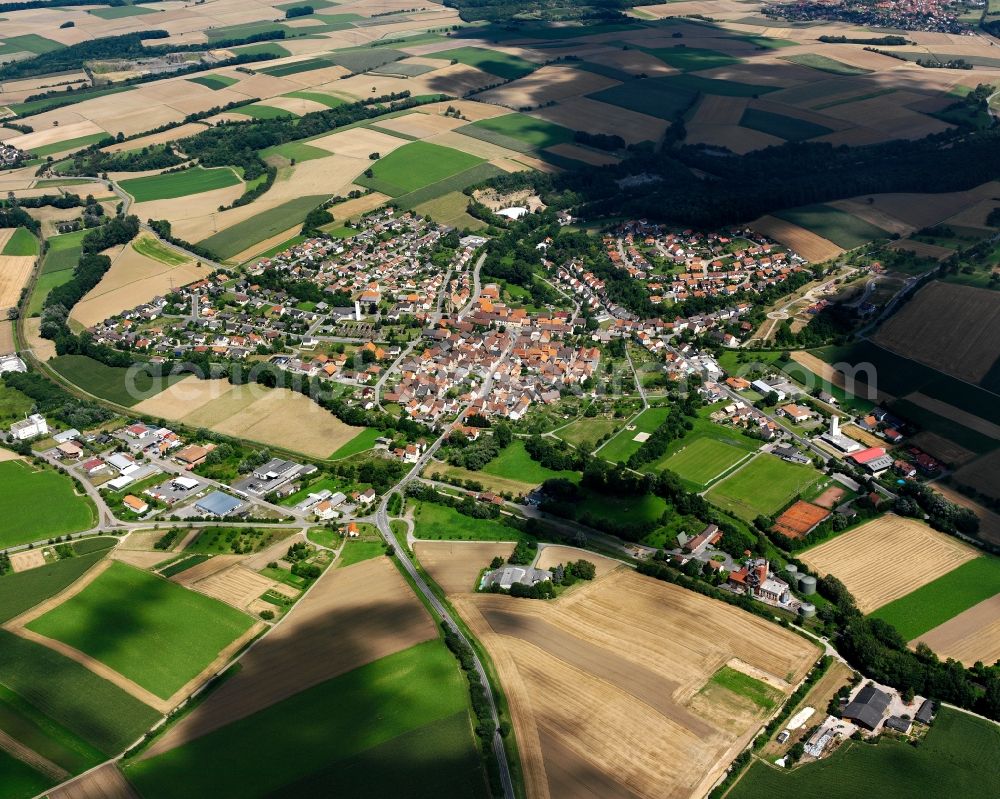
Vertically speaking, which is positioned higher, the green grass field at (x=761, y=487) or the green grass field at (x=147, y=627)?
the green grass field at (x=761, y=487)

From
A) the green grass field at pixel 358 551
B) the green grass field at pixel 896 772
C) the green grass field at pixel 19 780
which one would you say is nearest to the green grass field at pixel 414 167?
the green grass field at pixel 358 551

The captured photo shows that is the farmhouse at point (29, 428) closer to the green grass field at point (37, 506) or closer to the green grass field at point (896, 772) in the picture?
the green grass field at point (37, 506)

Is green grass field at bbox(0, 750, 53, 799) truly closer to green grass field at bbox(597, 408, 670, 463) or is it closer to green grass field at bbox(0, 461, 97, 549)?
green grass field at bbox(0, 461, 97, 549)

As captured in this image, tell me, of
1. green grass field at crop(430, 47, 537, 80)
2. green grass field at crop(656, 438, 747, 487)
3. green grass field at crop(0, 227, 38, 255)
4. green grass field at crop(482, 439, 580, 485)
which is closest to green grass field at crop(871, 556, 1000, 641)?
green grass field at crop(656, 438, 747, 487)

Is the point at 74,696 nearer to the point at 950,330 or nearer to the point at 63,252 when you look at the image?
the point at 950,330

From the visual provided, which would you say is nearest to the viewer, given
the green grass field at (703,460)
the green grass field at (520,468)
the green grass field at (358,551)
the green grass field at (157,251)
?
the green grass field at (358,551)
